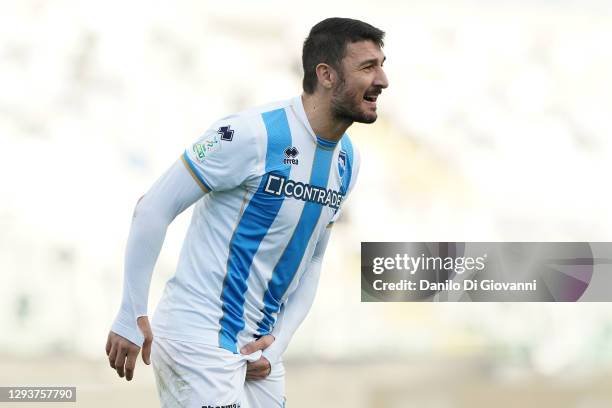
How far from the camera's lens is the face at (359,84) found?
12.4 feet

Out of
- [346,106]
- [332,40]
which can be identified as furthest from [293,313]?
[332,40]

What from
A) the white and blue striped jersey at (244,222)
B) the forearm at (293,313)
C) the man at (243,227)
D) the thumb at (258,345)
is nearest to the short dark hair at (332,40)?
the man at (243,227)

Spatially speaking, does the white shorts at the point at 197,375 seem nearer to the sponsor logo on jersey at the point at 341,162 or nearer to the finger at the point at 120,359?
the finger at the point at 120,359

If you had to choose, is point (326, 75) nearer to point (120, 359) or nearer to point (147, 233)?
point (147, 233)

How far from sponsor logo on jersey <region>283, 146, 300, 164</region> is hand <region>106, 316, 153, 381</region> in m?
0.88

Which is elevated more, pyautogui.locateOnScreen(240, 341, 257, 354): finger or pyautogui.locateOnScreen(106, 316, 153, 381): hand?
pyautogui.locateOnScreen(240, 341, 257, 354): finger

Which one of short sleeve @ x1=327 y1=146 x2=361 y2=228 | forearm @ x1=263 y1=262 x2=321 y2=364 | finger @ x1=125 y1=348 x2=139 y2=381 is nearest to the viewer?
finger @ x1=125 y1=348 x2=139 y2=381

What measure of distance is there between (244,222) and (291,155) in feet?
1.11

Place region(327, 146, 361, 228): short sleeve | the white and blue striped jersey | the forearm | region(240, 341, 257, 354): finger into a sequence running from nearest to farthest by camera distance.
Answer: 1. the white and blue striped jersey
2. region(240, 341, 257, 354): finger
3. the forearm
4. region(327, 146, 361, 228): short sleeve

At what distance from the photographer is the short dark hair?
3.86m

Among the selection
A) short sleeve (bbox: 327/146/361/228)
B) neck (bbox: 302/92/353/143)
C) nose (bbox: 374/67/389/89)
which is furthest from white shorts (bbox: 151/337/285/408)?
nose (bbox: 374/67/389/89)

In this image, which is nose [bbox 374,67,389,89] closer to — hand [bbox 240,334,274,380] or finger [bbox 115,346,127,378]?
hand [bbox 240,334,274,380]

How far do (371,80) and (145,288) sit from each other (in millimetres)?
1242

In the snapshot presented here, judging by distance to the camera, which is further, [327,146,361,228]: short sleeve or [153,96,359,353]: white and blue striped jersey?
[327,146,361,228]: short sleeve
